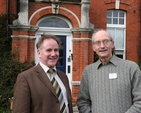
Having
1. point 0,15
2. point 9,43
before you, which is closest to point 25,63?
point 9,43

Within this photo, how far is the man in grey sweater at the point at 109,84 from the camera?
2.68 m

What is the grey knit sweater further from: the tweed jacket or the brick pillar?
the brick pillar

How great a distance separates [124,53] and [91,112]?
25.9 ft

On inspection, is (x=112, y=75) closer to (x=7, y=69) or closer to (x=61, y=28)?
(x=7, y=69)

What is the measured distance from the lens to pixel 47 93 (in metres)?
2.46

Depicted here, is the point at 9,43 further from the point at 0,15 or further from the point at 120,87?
the point at 120,87

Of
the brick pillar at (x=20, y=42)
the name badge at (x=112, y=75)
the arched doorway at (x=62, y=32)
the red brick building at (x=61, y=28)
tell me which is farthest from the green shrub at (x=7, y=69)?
the name badge at (x=112, y=75)

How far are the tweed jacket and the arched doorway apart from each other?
6.03m

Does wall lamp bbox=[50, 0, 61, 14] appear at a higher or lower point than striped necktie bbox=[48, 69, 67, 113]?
higher

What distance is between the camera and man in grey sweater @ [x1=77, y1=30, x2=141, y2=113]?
2.68m

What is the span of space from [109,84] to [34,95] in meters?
0.89

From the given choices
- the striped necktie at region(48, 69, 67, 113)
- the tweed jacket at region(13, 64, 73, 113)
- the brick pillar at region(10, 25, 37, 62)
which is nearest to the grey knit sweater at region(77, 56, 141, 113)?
the striped necktie at region(48, 69, 67, 113)

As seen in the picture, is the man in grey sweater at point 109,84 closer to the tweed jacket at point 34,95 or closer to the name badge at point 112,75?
the name badge at point 112,75

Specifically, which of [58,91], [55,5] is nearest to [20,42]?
[55,5]
